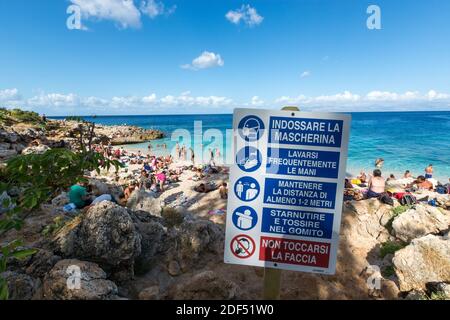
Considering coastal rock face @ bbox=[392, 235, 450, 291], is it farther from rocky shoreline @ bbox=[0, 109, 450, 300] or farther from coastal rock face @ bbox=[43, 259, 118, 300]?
coastal rock face @ bbox=[43, 259, 118, 300]

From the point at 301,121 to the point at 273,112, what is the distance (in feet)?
0.76

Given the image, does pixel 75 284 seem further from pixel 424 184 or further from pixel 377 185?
pixel 424 184

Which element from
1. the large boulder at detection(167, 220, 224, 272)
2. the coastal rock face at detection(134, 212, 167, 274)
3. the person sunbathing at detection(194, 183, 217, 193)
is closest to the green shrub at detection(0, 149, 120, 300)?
the coastal rock face at detection(134, 212, 167, 274)

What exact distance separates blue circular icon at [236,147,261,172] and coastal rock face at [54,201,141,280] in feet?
9.73

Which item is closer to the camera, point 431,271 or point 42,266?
point 42,266

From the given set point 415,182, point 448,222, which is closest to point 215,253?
point 448,222

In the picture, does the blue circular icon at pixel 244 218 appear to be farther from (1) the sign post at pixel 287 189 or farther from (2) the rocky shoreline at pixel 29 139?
(2) the rocky shoreline at pixel 29 139

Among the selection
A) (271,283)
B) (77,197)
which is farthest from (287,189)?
(77,197)

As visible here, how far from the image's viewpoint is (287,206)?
2135 mm

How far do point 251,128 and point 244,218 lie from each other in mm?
752

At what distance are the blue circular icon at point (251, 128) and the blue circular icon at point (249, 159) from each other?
97 millimetres

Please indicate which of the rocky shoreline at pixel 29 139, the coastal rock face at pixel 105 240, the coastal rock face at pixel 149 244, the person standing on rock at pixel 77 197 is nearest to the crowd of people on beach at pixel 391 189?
the coastal rock face at pixel 149 244

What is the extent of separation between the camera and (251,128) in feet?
6.88

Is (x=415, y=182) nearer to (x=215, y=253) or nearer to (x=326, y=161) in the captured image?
(x=215, y=253)
